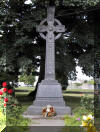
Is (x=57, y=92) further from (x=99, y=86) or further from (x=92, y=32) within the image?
(x=92, y=32)

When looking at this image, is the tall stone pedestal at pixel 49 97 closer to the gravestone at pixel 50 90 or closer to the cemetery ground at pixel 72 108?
the gravestone at pixel 50 90

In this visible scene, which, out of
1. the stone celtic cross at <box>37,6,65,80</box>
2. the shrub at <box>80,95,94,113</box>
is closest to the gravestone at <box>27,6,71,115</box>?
the stone celtic cross at <box>37,6,65,80</box>

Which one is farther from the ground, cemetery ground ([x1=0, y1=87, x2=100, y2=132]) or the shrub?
the shrub

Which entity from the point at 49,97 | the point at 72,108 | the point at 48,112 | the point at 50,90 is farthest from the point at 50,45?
the point at 72,108

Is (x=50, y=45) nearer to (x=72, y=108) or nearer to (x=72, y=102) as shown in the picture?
(x=72, y=108)

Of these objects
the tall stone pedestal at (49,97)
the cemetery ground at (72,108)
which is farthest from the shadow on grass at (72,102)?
the tall stone pedestal at (49,97)

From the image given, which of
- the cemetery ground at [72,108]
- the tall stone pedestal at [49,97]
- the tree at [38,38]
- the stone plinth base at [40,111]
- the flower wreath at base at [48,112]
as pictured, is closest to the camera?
the cemetery ground at [72,108]

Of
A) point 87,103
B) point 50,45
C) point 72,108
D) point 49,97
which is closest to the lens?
point 87,103

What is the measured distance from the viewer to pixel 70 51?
14.7m

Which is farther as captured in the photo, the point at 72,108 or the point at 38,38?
the point at 38,38

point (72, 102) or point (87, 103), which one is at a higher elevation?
point (87, 103)

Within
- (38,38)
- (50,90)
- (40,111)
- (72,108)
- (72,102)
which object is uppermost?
(38,38)

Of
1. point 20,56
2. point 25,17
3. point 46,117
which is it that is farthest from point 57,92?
point 25,17

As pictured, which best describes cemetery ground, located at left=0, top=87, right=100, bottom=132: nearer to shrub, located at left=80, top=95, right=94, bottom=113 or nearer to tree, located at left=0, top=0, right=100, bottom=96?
shrub, located at left=80, top=95, right=94, bottom=113
